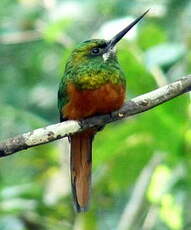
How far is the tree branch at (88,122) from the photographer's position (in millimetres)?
2396

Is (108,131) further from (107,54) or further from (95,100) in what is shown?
(95,100)

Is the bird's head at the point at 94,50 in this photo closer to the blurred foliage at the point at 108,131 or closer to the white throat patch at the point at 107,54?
the white throat patch at the point at 107,54

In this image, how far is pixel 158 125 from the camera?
3322 millimetres

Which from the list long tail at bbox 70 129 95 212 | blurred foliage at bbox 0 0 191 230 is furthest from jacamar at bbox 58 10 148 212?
blurred foliage at bbox 0 0 191 230

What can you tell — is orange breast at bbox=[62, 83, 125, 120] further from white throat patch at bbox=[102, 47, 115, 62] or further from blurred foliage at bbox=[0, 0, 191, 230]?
blurred foliage at bbox=[0, 0, 191, 230]

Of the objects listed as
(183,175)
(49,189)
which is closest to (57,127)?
A: (183,175)

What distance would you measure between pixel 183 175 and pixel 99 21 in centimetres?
169

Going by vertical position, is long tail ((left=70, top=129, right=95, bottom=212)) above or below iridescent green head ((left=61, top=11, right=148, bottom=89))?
below

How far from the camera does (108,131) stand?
4.07 metres

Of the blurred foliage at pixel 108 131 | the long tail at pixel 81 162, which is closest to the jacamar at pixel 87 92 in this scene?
the long tail at pixel 81 162

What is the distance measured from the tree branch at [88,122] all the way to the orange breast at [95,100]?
3 centimetres

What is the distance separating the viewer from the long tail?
2.84m

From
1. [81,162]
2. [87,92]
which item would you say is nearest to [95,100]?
[87,92]

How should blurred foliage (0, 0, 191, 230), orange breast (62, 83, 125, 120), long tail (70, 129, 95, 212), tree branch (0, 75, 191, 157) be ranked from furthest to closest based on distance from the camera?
blurred foliage (0, 0, 191, 230)
long tail (70, 129, 95, 212)
orange breast (62, 83, 125, 120)
tree branch (0, 75, 191, 157)
